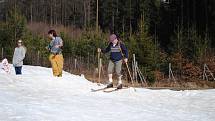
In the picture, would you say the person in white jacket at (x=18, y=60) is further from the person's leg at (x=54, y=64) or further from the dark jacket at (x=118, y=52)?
the dark jacket at (x=118, y=52)

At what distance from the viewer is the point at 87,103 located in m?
12.3

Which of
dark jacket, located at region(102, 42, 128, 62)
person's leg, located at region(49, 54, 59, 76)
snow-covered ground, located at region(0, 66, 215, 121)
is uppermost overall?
dark jacket, located at region(102, 42, 128, 62)

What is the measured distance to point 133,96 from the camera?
1477 cm

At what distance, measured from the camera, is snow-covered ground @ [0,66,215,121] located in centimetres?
1013

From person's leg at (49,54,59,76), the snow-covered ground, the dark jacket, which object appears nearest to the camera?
the snow-covered ground

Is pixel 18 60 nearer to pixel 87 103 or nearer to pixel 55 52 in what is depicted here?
pixel 55 52

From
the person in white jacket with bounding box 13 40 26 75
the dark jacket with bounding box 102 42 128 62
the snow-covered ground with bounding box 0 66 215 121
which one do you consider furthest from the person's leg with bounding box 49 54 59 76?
the person in white jacket with bounding box 13 40 26 75

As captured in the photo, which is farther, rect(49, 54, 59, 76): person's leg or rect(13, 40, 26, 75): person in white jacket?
rect(13, 40, 26, 75): person in white jacket

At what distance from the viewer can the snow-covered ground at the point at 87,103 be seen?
1013cm

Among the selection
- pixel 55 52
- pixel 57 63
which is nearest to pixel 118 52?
pixel 57 63

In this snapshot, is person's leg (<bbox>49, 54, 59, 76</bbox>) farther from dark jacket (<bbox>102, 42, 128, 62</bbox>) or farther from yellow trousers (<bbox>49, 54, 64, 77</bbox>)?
dark jacket (<bbox>102, 42, 128, 62</bbox>)

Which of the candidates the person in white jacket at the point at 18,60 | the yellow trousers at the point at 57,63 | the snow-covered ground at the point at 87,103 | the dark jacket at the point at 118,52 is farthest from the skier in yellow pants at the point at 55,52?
the person in white jacket at the point at 18,60

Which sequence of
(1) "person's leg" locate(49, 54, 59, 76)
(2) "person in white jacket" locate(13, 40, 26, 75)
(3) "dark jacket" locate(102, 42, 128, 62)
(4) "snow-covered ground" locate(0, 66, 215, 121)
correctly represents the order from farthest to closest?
(2) "person in white jacket" locate(13, 40, 26, 75) → (1) "person's leg" locate(49, 54, 59, 76) → (3) "dark jacket" locate(102, 42, 128, 62) → (4) "snow-covered ground" locate(0, 66, 215, 121)

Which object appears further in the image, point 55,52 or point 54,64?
point 55,52
